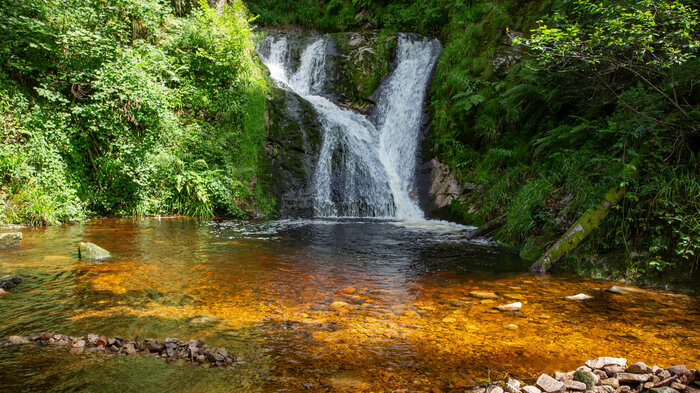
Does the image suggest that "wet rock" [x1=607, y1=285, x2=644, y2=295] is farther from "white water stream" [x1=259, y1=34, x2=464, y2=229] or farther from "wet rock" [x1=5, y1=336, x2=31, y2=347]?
"wet rock" [x1=5, y1=336, x2=31, y2=347]

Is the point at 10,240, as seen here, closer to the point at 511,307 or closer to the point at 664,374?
the point at 511,307

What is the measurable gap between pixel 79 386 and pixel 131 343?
1.92 feet

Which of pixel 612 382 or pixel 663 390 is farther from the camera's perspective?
pixel 612 382

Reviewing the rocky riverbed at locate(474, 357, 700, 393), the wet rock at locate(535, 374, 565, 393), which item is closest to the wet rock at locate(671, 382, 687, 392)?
the rocky riverbed at locate(474, 357, 700, 393)

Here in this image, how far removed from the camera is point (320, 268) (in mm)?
6062

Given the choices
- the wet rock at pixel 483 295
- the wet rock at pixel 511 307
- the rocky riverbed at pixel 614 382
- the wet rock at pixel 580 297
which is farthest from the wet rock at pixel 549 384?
the wet rock at pixel 580 297

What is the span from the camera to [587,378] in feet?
8.48

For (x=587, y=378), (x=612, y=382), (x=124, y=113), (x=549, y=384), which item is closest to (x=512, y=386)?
(x=549, y=384)

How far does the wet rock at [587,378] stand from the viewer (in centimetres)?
255

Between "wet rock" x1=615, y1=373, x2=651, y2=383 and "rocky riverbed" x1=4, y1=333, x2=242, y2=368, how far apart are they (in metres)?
2.59

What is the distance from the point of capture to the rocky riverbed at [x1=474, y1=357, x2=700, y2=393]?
2486mm

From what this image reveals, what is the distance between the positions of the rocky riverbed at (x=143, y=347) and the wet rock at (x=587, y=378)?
2.33m

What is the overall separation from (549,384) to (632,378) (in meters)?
0.54

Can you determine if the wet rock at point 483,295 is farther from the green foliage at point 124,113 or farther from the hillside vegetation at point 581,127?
the green foliage at point 124,113
